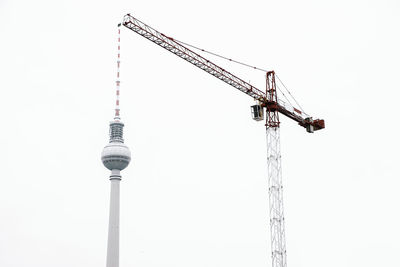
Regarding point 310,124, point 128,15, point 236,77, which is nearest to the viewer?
Result: point 128,15

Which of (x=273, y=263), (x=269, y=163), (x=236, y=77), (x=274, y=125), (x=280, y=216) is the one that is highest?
(x=236, y=77)

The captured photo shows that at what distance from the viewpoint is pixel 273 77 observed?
5064 inches

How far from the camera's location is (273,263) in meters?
108

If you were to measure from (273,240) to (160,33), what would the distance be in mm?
47152

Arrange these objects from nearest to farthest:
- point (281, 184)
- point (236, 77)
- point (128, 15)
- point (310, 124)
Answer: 1. point (128, 15)
2. point (281, 184)
3. point (236, 77)
4. point (310, 124)

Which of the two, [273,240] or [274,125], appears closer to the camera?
[273,240]

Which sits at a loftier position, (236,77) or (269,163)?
(236,77)

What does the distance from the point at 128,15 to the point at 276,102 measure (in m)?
39.6

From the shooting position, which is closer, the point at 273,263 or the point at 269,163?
the point at 273,263

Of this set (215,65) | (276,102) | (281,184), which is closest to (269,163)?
(281,184)

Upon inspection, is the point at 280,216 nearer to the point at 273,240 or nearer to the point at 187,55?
the point at 273,240

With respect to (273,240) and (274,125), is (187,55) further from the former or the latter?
(273,240)

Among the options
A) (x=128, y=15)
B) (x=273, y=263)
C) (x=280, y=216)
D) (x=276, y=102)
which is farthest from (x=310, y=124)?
(x=128, y=15)

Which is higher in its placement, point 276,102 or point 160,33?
point 160,33
